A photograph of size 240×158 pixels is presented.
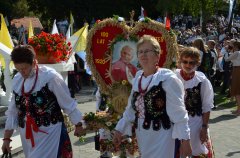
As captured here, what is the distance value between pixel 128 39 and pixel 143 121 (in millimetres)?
2338

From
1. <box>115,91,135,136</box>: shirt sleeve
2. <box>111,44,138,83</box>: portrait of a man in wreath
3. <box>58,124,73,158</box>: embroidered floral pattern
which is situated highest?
<box>111,44,138,83</box>: portrait of a man in wreath

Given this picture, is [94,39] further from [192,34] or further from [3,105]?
[192,34]

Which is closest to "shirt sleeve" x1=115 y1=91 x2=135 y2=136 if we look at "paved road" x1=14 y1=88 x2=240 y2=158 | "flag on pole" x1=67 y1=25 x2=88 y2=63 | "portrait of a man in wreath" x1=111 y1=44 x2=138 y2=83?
"portrait of a man in wreath" x1=111 y1=44 x2=138 y2=83

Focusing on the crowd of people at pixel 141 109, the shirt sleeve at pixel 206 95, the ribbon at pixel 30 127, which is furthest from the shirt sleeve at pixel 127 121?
the shirt sleeve at pixel 206 95

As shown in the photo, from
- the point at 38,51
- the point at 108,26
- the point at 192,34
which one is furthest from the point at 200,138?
the point at 192,34

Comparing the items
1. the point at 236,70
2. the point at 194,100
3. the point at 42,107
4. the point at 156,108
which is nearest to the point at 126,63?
the point at 194,100

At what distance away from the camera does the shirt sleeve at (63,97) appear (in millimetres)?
4625

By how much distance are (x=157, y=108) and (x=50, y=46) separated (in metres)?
4.26

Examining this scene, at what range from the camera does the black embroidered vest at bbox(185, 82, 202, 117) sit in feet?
17.3

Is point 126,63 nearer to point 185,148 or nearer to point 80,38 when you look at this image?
point 185,148

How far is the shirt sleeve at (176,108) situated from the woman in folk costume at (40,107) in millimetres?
1043

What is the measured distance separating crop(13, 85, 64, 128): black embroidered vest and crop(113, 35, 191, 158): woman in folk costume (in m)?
0.84

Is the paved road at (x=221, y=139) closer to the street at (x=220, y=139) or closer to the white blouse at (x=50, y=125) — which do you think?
the street at (x=220, y=139)

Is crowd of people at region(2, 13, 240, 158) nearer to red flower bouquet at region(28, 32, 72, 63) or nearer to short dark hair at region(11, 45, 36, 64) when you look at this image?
short dark hair at region(11, 45, 36, 64)
